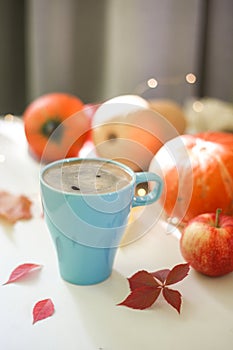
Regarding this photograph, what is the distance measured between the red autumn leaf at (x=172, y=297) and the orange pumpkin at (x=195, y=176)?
151mm

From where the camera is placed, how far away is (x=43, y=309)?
504mm

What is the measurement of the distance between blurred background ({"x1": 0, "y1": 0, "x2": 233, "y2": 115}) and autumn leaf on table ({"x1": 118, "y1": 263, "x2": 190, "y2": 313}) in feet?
2.63

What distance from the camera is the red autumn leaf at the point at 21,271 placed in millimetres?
554

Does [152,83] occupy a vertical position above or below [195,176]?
below

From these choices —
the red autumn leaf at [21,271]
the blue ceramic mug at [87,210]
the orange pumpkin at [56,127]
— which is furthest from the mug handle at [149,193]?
the orange pumpkin at [56,127]

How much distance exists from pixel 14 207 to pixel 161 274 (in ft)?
0.80

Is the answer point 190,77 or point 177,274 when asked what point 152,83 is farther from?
point 177,274

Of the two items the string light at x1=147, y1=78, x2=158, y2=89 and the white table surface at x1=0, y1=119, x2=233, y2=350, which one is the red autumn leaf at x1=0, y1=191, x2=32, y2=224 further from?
the string light at x1=147, y1=78, x2=158, y2=89

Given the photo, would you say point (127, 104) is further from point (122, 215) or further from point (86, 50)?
point (86, 50)

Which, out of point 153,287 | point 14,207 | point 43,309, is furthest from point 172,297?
point 14,207

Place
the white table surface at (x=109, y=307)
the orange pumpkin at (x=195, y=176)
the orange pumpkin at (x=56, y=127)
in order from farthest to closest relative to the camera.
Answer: the orange pumpkin at (x=56, y=127), the orange pumpkin at (x=195, y=176), the white table surface at (x=109, y=307)

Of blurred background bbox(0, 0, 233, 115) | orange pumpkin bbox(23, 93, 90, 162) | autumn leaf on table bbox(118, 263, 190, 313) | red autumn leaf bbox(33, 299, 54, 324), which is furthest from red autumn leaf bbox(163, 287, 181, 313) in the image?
blurred background bbox(0, 0, 233, 115)

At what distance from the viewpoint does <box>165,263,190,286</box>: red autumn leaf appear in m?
0.54

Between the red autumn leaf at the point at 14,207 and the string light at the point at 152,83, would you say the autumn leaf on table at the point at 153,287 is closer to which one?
the red autumn leaf at the point at 14,207
